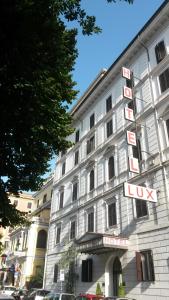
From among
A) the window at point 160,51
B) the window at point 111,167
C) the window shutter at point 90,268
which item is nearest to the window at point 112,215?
the window at point 111,167

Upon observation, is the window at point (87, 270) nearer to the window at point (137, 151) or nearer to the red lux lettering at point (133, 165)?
the red lux lettering at point (133, 165)

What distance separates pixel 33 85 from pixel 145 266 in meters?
12.9

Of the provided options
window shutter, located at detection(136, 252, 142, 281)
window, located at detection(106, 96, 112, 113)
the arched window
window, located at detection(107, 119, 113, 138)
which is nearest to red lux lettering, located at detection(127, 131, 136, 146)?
window, located at detection(107, 119, 113, 138)

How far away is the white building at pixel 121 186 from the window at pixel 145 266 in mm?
54

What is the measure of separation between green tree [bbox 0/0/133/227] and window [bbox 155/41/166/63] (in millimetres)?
11370

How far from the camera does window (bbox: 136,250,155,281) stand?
647 inches

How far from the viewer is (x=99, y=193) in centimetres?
2378

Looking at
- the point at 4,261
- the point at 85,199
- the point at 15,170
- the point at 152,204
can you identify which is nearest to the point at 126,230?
the point at 152,204

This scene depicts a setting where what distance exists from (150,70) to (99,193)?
10.5 m

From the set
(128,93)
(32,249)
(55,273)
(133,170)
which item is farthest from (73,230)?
(128,93)

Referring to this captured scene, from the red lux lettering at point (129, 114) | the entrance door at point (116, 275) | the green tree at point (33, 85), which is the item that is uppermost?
the red lux lettering at point (129, 114)

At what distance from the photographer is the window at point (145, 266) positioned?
647 inches

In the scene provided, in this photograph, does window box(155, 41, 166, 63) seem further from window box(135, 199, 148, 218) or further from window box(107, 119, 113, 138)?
window box(135, 199, 148, 218)

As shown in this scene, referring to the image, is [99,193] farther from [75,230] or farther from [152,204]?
[152,204]
